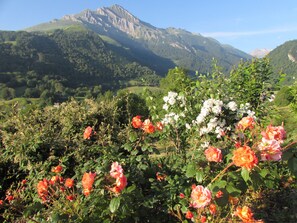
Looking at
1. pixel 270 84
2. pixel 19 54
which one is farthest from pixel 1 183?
pixel 19 54

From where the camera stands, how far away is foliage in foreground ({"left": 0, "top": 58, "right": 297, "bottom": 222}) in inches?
105

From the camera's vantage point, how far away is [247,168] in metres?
2.35

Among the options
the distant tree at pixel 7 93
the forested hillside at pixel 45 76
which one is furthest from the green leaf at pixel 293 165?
the distant tree at pixel 7 93

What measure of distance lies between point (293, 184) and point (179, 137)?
275cm

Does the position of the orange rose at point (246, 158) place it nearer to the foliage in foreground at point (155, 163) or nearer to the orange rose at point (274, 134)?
the foliage in foreground at point (155, 163)

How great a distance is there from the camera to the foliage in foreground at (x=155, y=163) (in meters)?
2.67

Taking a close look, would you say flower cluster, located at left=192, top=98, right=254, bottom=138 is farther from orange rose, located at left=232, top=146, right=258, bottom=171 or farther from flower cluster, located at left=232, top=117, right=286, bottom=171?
orange rose, located at left=232, top=146, right=258, bottom=171

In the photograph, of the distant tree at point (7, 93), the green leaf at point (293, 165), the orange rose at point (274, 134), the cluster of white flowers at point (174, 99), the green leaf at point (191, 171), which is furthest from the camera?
the distant tree at point (7, 93)

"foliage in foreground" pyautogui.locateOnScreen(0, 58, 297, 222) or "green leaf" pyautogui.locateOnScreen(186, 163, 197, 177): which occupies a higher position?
"green leaf" pyautogui.locateOnScreen(186, 163, 197, 177)

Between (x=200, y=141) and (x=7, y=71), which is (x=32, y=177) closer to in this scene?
(x=200, y=141)

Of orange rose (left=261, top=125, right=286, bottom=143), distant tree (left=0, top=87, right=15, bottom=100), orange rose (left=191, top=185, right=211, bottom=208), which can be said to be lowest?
distant tree (left=0, top=87, right=15, bottom=100)

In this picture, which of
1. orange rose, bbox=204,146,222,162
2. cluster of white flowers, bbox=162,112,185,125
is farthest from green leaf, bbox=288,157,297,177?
cluster of white flowers, bbox=162,112,185,125

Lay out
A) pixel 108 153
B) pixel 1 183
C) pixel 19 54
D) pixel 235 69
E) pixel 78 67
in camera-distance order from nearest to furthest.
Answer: pixel 108 153
pixel 1 183
pixel 235 69
pixel 19 54
pixel 78 67

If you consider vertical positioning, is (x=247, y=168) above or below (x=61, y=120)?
above
